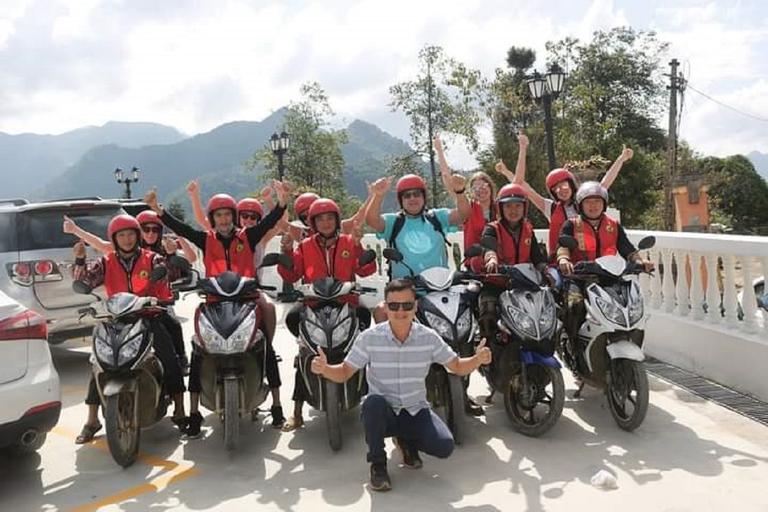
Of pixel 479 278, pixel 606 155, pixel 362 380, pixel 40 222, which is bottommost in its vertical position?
pixel 362 380

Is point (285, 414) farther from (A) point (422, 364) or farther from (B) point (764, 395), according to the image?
(B) point (764, 395)

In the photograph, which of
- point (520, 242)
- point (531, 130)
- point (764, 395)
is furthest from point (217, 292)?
point (531, 130)

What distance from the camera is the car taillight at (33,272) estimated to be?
6.31 m

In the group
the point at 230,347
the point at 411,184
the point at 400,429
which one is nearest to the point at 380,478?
the point at 400,429

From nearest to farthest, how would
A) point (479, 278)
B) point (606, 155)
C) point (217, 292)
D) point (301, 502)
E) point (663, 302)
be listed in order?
point (301, 502) → point (217, 292) → point (479, 278) → point (663, 302) → point (606, 155)

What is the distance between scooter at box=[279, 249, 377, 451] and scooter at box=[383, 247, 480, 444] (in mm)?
429

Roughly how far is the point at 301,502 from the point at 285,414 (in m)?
1.73

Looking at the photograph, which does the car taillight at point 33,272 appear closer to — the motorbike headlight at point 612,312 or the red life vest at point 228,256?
the red life vest at point 228,256

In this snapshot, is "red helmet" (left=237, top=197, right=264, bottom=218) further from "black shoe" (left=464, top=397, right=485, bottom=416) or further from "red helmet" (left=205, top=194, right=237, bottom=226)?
"black shoe" (left=464, top=397, right=485, bottom=416)

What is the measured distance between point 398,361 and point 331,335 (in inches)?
27.8

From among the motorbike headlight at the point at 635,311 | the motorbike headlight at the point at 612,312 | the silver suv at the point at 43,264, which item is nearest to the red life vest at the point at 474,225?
the motorbike headlight at the point at 612,312

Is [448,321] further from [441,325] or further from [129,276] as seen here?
[129,276]

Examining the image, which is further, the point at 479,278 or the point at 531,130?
the point at 531,130

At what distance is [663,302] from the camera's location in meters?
6.30
